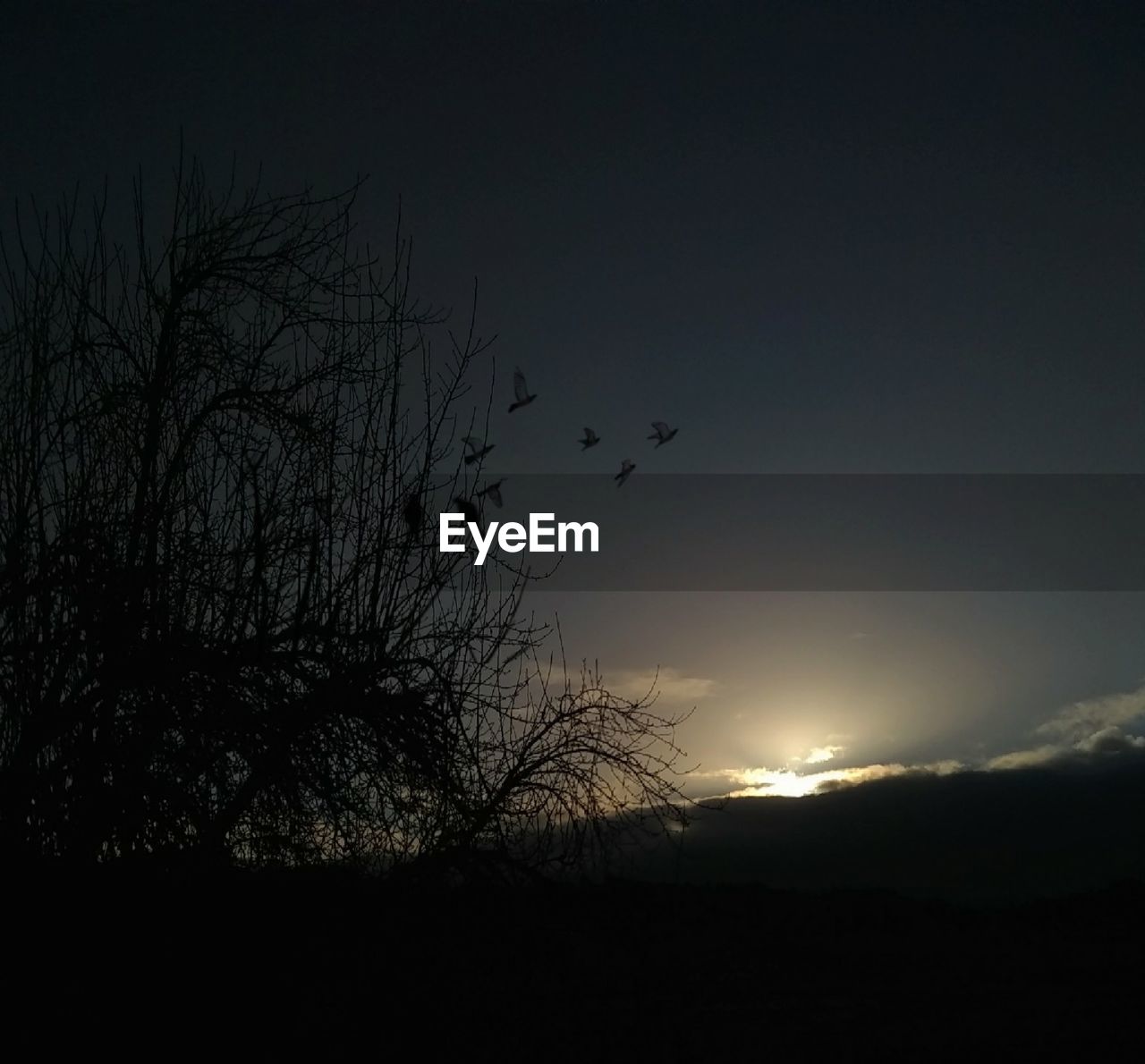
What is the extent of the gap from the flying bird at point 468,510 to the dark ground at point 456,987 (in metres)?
2.67

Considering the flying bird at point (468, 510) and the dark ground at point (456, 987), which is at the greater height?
the flying bird at point (468, 510)

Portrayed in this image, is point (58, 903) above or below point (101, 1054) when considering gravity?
above

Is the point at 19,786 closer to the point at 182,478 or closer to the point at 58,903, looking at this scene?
the point at 58,903

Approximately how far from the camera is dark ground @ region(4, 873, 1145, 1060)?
234 inches

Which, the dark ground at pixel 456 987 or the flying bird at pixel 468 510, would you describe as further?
the flying bird at pixel 468 510

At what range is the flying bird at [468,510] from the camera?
7.86m

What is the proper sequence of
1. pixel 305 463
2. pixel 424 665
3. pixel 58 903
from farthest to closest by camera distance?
pixel 305 463, pixel 424 665, pixel 58 903

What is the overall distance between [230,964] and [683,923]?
5.55 m

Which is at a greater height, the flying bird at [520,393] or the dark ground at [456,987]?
the flying bird at [520,393]

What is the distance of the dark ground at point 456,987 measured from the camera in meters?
5.93

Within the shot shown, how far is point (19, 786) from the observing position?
6094 millimetres

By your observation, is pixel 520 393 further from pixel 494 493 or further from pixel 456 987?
pixel 456 987

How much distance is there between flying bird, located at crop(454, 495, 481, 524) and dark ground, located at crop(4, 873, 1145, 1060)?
2670mm

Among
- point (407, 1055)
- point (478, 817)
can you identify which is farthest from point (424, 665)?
point (407, 1055)
